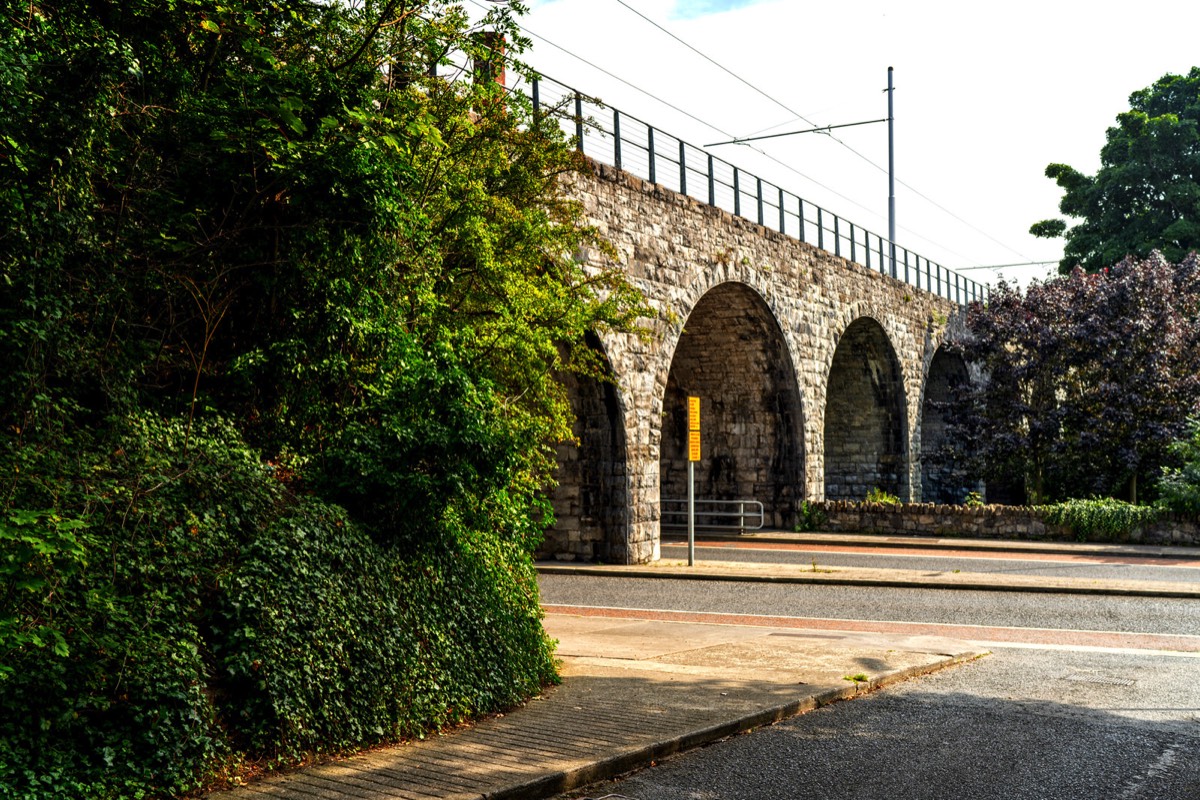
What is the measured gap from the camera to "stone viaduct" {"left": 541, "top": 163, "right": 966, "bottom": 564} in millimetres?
18750

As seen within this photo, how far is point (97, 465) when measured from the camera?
19.9ft

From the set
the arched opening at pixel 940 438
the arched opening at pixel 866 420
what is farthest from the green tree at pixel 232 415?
the arched opening at pixel 940 438

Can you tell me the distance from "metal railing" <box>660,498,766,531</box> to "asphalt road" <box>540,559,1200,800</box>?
→ 1277 centimetres

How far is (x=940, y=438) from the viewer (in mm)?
36188

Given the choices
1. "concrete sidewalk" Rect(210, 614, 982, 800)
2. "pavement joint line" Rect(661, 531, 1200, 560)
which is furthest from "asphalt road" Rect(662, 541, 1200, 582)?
"concrete sidewalk" Rect(210, 614, 982, 800)

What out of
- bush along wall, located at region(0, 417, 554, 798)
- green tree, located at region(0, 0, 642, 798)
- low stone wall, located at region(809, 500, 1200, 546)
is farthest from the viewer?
low stone wall, located at region(809, 500, 1200, 546)

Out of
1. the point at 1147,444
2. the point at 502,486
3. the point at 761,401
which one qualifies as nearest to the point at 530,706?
the point at 502,486

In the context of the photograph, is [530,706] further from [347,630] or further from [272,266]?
[272,266]

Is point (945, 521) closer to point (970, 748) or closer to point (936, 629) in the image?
point (936, 629)

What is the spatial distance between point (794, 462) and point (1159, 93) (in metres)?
29.2

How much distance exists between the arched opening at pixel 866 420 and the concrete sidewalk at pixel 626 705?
63.7 ft

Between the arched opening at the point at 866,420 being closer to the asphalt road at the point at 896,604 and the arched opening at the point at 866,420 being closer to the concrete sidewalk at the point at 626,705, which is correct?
the asphalt road at the point at 896,604

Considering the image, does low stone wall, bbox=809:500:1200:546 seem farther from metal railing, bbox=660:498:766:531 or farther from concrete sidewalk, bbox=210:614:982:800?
concrete sidewalk, bbox=210:614:982:800

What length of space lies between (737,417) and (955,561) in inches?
261
